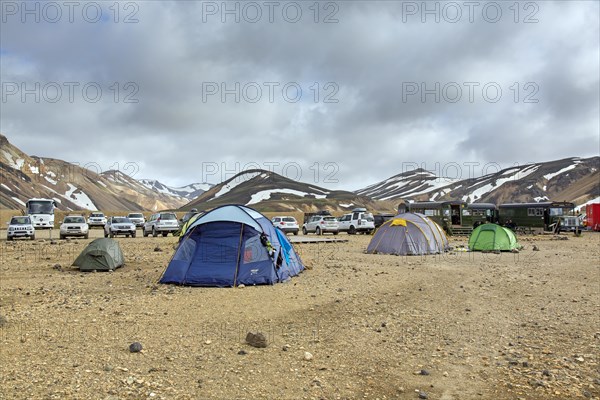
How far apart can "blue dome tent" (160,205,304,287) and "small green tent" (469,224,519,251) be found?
1397 cm

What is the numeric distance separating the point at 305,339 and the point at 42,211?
4558cm

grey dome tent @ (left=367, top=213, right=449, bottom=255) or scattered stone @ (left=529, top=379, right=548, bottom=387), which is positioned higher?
grey dome tent @ (left=367, top=213, right=449, bottom=255)

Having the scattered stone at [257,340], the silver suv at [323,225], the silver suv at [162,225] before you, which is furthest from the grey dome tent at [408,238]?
the silver suv at [162,225]

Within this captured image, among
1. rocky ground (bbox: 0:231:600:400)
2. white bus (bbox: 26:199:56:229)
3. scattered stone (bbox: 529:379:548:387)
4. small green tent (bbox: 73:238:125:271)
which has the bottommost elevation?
scattered stone (bbox: 529:379:548:387)

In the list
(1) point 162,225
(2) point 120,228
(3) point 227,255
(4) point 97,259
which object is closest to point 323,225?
(1) point 162,225

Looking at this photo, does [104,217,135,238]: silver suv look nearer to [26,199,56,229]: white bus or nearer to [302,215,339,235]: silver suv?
[26,199,56,229]: white bus

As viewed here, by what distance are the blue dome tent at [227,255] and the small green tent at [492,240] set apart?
1397 cm

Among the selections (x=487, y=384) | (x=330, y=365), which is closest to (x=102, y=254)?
(x=330, y=365)

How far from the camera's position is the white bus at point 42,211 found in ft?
144

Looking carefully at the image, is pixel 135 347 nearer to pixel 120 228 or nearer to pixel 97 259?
pixel 97 259

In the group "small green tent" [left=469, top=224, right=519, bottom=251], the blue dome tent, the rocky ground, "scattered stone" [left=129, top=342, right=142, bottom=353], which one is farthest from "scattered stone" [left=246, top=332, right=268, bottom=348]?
"small green tent" [left=469, top=224, right=519, bottom=251]

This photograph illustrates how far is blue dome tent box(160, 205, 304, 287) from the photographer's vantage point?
12.9 metres

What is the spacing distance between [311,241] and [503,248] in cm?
1210

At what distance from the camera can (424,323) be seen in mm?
9062
